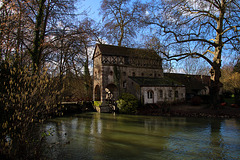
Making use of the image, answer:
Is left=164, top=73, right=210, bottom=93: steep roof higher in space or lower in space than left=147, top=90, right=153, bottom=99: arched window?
higher

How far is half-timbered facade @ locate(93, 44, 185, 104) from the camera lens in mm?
22547

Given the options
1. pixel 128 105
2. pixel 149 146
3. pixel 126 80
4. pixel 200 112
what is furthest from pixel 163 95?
pixel 149 146

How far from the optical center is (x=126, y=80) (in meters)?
24.3

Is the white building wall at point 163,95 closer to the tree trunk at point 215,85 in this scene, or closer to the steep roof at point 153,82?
the steep roof at point 153,82

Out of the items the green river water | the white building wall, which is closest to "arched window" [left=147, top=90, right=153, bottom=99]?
the white building wall

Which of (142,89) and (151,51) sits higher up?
(151,51)

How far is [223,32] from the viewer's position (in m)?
15.5

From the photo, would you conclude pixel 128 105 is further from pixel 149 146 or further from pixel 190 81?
pixel 190 81

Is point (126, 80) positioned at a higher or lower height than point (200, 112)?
higher

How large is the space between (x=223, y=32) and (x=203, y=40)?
1863 millimetres

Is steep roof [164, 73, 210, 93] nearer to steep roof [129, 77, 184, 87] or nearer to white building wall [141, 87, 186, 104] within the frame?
white building wall [141, 87, 186, 104]

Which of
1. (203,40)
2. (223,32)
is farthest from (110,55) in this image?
(223,32)

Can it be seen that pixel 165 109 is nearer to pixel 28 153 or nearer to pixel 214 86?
pixel 214 86

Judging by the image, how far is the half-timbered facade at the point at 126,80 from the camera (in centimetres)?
2255
